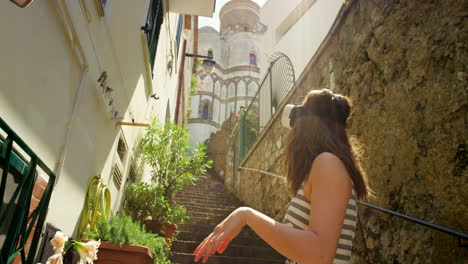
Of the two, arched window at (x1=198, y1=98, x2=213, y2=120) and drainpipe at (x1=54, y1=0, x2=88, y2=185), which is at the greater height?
arched window at (x1=198, y1=98, x2=213, y2=120)

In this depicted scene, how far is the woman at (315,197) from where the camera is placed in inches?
48.3

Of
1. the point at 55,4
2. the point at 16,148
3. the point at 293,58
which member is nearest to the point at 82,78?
the point at 55,4

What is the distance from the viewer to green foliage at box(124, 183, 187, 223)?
5.42m

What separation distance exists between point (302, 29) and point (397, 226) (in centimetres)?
816

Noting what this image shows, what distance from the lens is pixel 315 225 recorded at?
1.23 meters

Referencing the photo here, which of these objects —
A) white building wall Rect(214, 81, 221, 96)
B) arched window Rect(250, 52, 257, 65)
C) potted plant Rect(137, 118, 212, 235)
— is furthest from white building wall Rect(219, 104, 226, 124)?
potted plant Rect(137, 118, 212, 235)

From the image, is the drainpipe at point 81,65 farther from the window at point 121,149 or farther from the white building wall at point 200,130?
the white building wall at point 200,130

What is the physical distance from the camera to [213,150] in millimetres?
20156

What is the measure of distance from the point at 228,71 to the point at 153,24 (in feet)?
88.6

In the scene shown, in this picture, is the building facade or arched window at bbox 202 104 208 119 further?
arched window at bbox 202 104 208 119

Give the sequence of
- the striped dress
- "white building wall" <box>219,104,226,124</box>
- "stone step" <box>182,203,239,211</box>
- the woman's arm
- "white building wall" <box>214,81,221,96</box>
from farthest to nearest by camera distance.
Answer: "white building wall" <box>214,81,221,96</box>, "white building wall" <box>219,104,226,124</box>, "stone step" <box>182,203,239,211</box>, the striped dress, the woman's arm

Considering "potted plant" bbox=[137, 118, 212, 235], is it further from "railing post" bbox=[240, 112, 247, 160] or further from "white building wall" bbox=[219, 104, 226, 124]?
"white building wall" bbox=[219, 104, 226, 124]

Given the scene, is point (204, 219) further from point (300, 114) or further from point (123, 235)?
point (300, 114)

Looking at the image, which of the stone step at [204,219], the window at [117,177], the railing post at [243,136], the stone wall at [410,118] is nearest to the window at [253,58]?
Result: the railing post at [243,136]
